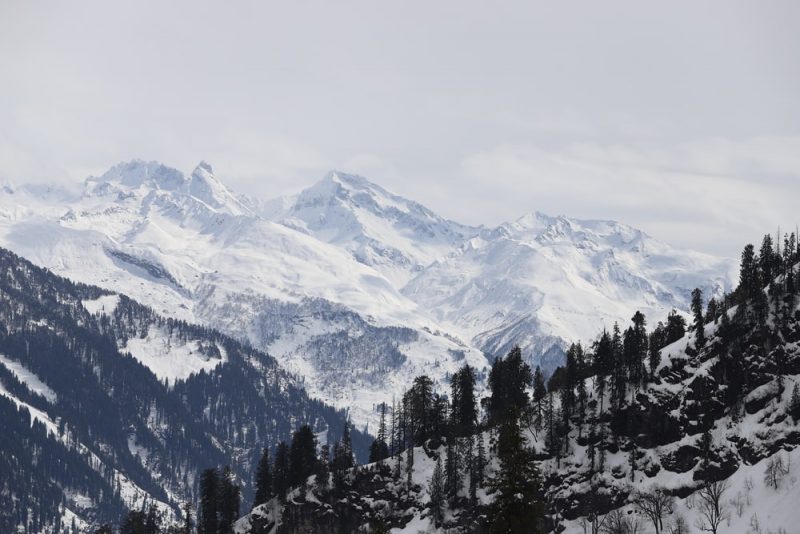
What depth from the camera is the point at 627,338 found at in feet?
616

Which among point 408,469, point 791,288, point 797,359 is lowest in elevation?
point 408,469

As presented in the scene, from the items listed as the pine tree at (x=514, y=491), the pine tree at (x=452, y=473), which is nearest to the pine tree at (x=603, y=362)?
the pine tree at (x=452, y=473)

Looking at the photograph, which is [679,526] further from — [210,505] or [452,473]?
[210,505]

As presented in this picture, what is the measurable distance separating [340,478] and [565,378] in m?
51.2

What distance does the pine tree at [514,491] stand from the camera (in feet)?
250

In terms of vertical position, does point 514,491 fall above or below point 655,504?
below

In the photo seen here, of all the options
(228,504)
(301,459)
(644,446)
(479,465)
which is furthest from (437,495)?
(228,504)

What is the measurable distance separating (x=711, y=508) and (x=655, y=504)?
333 inches

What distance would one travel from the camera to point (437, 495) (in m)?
175

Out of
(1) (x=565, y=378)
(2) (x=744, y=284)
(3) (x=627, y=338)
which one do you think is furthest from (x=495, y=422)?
(2) (x=744, y=284)

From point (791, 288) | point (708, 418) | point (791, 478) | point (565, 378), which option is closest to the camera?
point (791, 478)

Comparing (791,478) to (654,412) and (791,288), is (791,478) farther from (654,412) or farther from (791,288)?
(791,288)

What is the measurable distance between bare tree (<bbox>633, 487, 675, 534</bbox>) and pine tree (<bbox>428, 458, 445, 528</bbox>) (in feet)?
119

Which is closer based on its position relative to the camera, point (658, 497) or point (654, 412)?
point (658, 497)
